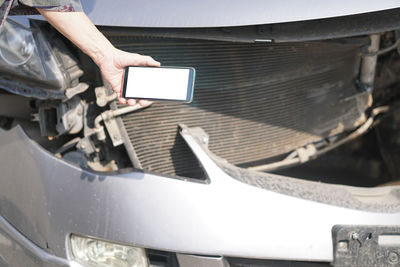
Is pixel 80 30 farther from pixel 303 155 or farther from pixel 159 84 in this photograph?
pixel 303 155

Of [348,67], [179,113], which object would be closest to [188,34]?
[179,113]

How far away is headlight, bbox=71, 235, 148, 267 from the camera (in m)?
1.70

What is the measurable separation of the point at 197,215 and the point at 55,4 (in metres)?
0.82

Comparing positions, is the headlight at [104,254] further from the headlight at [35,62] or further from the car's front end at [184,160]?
the headlight at [35,62]

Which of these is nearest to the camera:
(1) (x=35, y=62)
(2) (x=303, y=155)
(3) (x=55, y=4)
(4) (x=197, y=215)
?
(3) (x=55, y=4)

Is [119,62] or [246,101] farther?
[246,101]

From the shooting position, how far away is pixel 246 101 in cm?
216

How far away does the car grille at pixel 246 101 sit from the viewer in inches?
77.3

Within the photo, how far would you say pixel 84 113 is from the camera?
6.38ft

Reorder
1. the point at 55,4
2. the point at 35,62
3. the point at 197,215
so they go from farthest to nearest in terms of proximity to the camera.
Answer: the point at 35,62 < the point at 197,215 < the point at 55,4

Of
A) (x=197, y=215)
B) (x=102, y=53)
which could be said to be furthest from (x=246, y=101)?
(x=102, y=53)

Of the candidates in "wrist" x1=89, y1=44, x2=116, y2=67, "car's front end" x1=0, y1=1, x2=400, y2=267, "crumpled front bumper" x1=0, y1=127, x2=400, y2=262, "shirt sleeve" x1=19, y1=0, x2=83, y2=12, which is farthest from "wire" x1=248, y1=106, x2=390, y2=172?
"shirt sleeve" x1=19, y1=0, x2=83, y2=12

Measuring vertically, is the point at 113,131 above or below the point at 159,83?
below

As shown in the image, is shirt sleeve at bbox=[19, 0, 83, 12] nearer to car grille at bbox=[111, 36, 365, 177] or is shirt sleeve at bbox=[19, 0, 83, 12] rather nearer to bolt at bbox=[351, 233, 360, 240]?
car grille at bbox=[111, 36, 365, 177]
